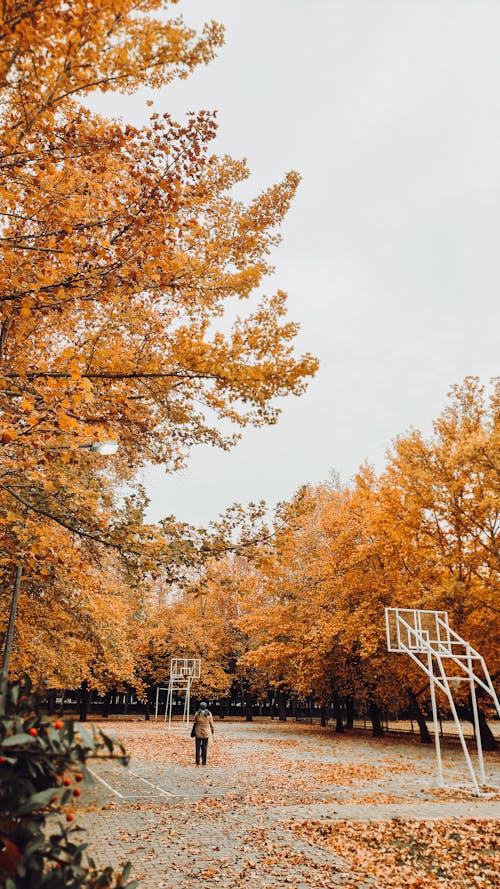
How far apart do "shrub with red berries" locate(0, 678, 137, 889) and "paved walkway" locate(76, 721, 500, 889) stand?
0.14 meters

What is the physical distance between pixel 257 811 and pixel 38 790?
28.1 feet

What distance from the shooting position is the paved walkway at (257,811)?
606 cm

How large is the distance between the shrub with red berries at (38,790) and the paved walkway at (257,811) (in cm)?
14

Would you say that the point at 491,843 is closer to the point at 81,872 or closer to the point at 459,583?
the point at 81,872

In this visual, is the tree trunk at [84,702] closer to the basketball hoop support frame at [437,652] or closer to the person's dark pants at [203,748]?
the person's dark pants at [203,748]

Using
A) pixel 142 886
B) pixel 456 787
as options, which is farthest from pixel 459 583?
pixel 142 886

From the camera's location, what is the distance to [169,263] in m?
5.34

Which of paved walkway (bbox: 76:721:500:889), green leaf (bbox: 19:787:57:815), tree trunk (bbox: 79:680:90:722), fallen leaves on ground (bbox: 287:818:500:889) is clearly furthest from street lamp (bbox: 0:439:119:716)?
tree trunk (bbox: 79:680:90:722)

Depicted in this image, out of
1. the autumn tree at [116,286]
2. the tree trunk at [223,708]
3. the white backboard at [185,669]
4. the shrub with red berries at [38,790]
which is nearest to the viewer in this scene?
the shrub with red berries at [38,790]

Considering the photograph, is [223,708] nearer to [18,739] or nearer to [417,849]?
[417,849]

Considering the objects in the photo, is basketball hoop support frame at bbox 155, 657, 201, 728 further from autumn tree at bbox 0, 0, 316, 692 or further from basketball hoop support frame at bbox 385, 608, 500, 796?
autumn tree at bbox 0, 0, 316, 692

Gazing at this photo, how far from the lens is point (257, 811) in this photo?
29.7 ft

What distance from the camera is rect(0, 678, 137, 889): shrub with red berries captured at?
162 cm

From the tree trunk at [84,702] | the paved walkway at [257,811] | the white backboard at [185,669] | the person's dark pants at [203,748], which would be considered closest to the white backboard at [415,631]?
the paved walkway at [257,811]
